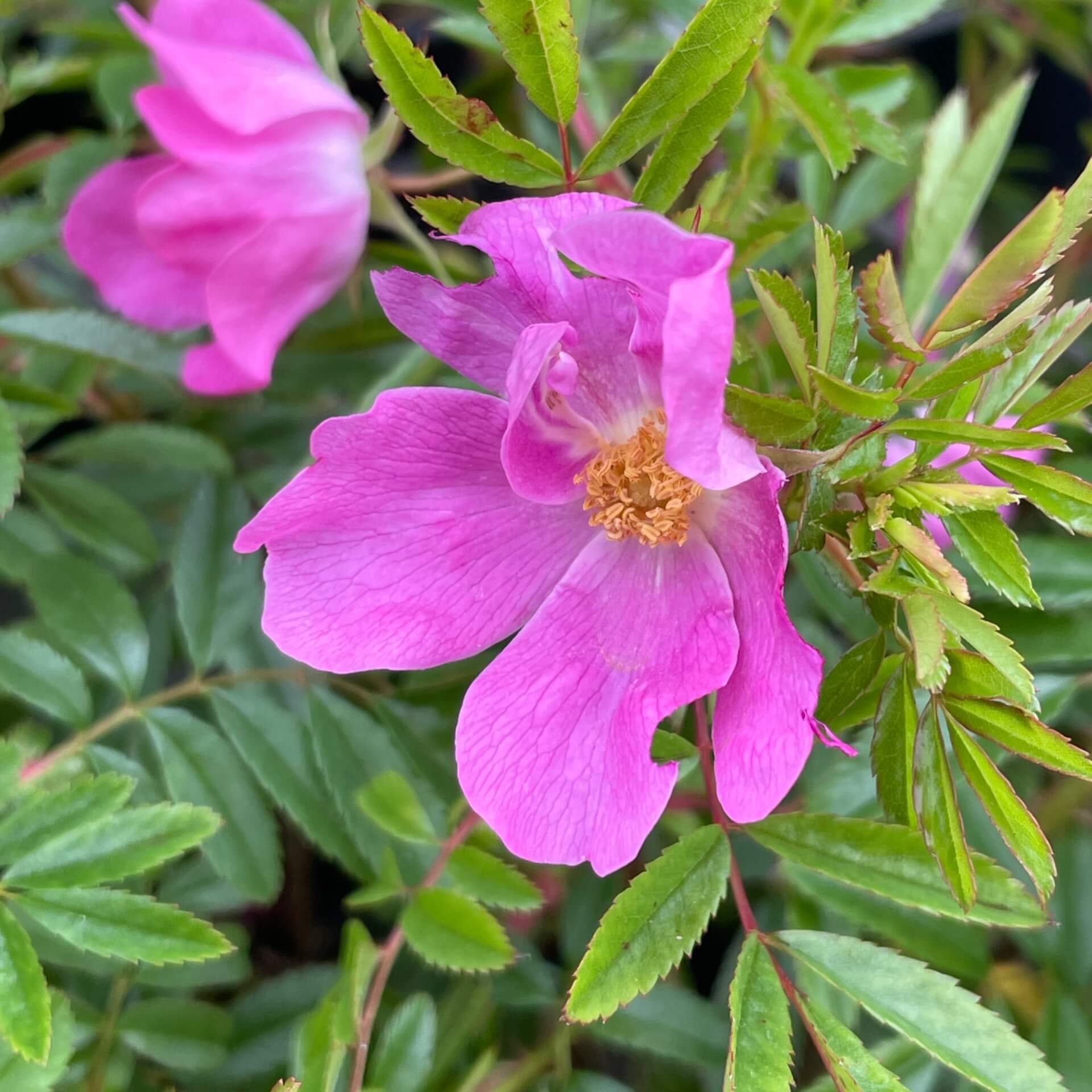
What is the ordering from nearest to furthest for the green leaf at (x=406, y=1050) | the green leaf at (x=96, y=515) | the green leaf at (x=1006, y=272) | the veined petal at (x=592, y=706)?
the green leaf at (x=1006, y=272), the veined petal at (x=592, y=706), the green leaf at (x=406, y=1050), the green leaf at (x=96, y=515)

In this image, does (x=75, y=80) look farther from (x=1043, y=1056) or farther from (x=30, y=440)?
(x=1043, y=1056)

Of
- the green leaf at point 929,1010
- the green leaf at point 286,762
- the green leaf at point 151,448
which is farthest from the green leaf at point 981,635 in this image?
the green leaf at point 151,448

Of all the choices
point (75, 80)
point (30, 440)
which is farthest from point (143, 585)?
point (75, 80)

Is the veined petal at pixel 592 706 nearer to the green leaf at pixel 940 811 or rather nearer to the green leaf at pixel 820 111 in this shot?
the green leaf at pixel 940 811

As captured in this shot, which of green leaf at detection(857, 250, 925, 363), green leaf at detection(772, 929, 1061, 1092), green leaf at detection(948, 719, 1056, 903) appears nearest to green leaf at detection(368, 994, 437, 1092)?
green leaf at detection(772, 929, 1061, 1092)

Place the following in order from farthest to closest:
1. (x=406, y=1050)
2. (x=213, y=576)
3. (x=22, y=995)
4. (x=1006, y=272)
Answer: (x=213, y=576), (x=406, y=1050), (x=22, y=995), (x=1006, y=272)

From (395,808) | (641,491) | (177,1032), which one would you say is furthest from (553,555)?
(177,1032)

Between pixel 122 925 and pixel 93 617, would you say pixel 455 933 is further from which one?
pixel 93 617

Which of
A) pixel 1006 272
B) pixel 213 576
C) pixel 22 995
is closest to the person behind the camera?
pixel 1006 272
